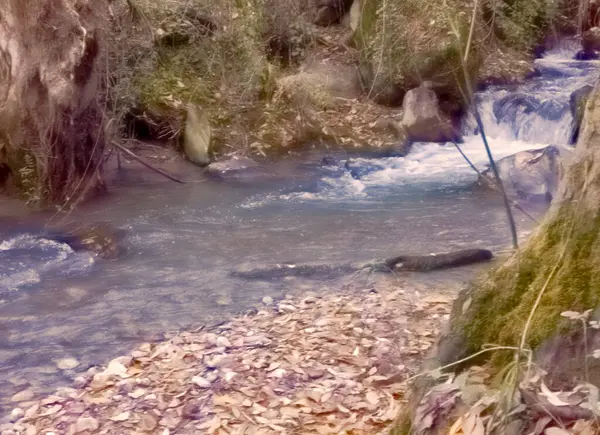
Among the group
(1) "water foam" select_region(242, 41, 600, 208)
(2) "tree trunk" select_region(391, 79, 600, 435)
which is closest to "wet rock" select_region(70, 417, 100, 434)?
(2) "tree trunk" select_region(391, 79, 600, 435)

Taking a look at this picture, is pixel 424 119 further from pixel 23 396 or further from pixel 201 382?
pixel 23 396

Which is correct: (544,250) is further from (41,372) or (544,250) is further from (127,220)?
(127,220)

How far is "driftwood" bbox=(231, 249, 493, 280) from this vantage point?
575cm

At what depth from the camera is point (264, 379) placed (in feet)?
12.1

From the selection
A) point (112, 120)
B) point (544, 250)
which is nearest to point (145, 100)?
point (112, 120)

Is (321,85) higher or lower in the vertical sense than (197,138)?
higher

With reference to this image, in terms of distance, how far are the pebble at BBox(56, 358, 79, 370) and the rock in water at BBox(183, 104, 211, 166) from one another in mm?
5756

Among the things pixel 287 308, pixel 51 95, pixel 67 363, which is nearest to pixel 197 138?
pixel 51 95

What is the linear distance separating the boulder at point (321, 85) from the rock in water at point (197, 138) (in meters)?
1.77

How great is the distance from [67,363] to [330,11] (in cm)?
1156

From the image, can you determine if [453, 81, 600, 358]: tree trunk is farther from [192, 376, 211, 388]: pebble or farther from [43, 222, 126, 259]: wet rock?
[43, 222, 126, 259]: wet rock

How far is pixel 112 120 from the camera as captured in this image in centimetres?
819

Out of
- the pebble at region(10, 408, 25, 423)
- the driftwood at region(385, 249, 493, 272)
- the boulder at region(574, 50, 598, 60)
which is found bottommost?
the pebble at region(10, 408, 25, 423)

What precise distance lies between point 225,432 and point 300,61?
10182 mm
